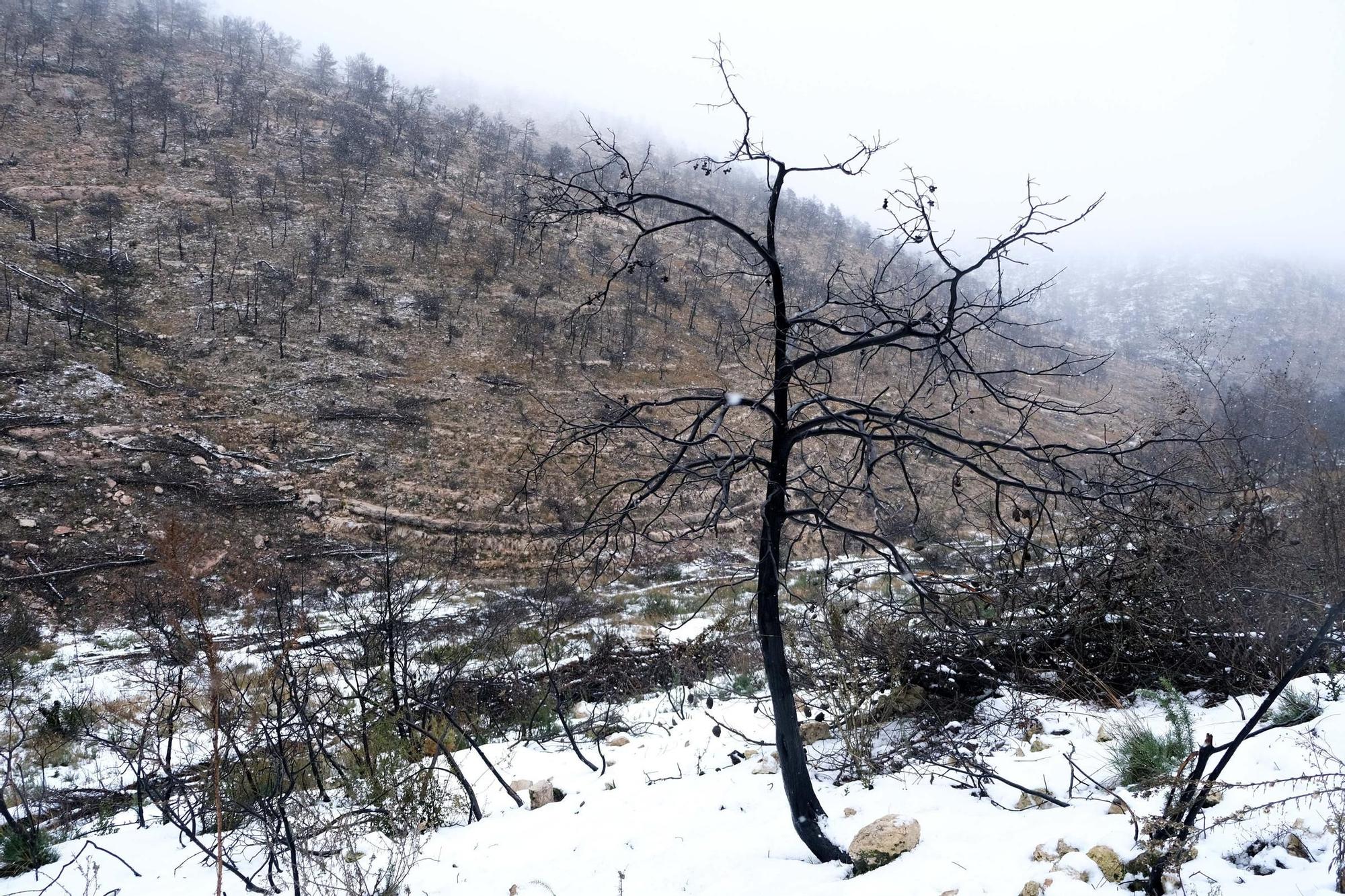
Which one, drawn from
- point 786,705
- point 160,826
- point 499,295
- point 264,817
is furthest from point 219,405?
point 786,705

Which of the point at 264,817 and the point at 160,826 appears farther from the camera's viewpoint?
the point at 160,826

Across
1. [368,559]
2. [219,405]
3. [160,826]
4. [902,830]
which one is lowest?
[368,559]

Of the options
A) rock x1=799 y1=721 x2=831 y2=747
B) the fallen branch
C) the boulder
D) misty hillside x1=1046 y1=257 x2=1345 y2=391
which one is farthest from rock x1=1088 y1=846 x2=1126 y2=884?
misty hillside x1=1046 y1=257 x2=1345 y2=391

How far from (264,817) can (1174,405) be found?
8.10m

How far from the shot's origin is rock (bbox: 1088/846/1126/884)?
7.75 feet

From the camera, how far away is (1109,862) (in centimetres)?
240

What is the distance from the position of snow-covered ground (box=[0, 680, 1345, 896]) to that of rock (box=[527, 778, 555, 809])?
0.25ft

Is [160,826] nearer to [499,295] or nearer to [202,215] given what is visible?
[499,295]

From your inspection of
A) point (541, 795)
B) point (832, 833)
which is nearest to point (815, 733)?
point (832, 833)

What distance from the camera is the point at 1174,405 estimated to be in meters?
6.43

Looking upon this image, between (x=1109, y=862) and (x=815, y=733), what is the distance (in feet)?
7.94

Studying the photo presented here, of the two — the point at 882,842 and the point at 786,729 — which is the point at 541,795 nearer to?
the point at 786,729

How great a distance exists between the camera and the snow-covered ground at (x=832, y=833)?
234 centimetres

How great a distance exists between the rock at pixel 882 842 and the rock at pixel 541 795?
2.32 meters
